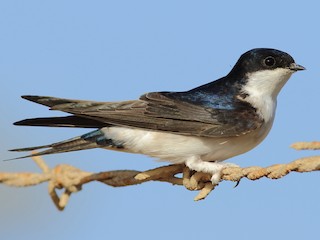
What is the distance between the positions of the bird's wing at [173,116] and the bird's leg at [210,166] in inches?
4.6

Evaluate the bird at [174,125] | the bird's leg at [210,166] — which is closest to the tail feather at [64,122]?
the bird at [174,125]

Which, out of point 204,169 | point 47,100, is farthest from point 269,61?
point 47,100

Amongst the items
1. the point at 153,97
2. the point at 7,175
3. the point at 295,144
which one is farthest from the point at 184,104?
the point at 295,144

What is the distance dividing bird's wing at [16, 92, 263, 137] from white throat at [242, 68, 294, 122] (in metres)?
0.12

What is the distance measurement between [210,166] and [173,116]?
1.07 feet

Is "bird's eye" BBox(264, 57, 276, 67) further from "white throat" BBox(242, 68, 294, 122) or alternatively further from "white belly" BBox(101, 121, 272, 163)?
"white belly" BBox(101, 121, 272, 163)

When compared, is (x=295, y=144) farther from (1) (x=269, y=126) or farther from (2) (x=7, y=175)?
(1) (x=269, y=126)

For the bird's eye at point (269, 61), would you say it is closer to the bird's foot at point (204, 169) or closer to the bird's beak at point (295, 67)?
the bird's beak at point (295, 67)

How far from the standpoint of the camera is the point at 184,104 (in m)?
2.82

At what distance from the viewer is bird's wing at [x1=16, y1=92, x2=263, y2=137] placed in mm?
2656

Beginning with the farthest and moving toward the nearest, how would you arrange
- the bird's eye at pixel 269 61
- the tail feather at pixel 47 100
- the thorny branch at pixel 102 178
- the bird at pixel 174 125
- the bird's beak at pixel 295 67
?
the bird's eye at pixel 269 61 → the bird's beak at pixel 295 67 → the bird at pixel 174 125 → the tail feather at pixel 47 100 → the thorny branch at pixel 102 178

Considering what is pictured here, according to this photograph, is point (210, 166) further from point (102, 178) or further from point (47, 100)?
point (47, 100)

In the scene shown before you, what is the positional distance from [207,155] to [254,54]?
0.55m

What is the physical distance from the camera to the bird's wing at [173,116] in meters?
2.66
